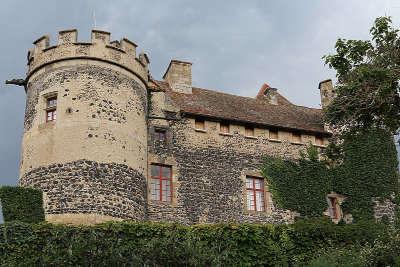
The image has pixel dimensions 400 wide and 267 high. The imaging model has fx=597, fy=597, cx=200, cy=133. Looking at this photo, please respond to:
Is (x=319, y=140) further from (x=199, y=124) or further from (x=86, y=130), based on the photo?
A: (x=86, y=130)

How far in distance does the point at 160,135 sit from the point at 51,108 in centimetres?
505

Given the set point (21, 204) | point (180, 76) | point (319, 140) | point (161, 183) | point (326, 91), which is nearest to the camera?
point (21, 204)

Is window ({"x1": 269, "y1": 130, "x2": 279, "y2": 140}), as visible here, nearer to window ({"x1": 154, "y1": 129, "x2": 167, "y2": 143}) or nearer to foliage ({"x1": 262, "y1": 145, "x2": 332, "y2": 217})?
Answer: foliage ({"x1": 262, "y1": 145, "x2": 332, "y2": 217})

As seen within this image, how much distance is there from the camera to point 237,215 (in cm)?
2545

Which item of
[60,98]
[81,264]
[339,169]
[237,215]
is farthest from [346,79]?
[81,264]

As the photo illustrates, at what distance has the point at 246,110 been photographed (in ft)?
95.9

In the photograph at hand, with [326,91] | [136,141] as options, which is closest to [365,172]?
[326,91]

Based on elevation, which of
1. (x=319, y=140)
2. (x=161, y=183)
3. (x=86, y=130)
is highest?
(x=319, y=140)

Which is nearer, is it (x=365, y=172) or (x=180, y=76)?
(x=365, y=172)

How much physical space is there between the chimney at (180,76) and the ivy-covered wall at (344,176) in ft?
18.8

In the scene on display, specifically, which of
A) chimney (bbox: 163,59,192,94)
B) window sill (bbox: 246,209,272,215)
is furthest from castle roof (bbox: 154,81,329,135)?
window sill (bbox: 246,209,272,215)

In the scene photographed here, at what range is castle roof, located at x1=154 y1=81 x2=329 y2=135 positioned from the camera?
27391 mm

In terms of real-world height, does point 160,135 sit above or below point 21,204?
above

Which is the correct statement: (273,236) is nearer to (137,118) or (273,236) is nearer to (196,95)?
(137,118)
